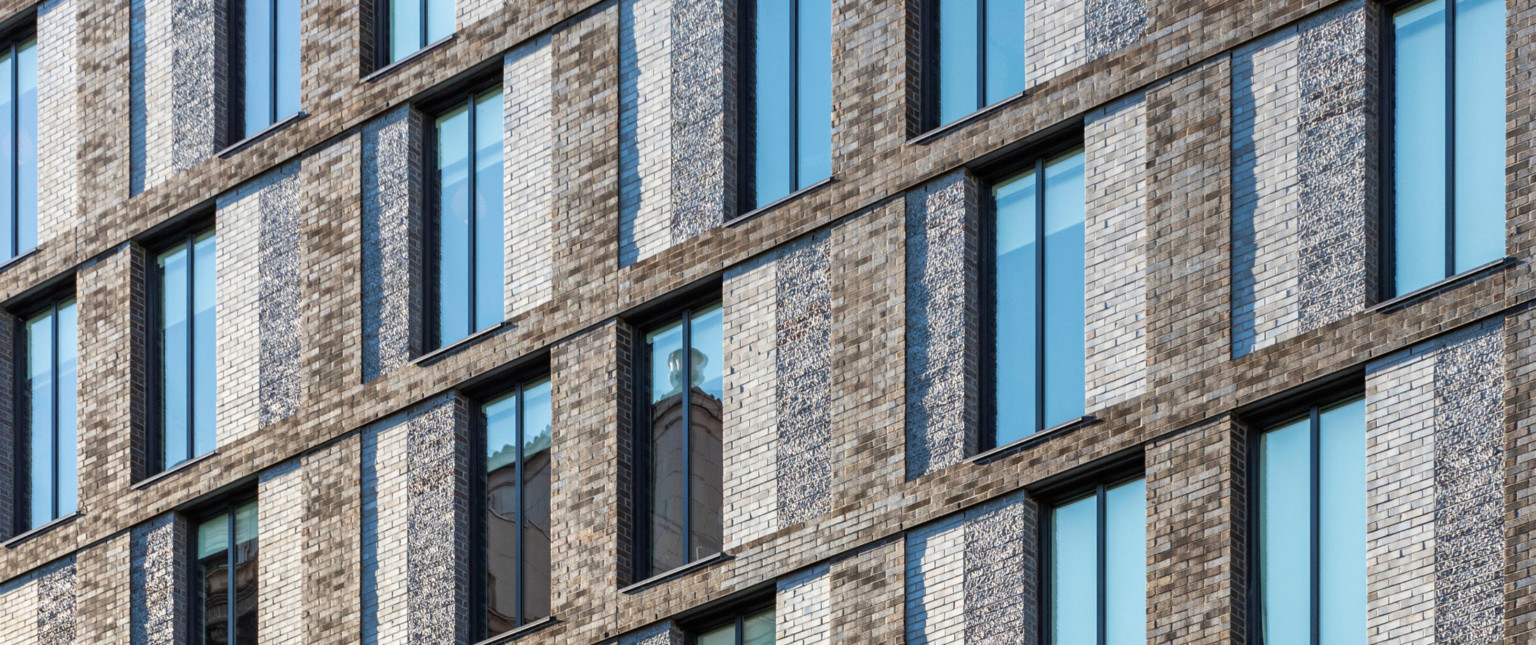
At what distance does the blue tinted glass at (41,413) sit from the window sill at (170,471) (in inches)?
73.2

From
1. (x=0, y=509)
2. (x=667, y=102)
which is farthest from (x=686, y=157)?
(x=0, y=509)

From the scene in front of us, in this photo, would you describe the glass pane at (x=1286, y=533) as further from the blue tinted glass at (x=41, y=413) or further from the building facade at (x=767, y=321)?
the blue tinted glass at (x=41, y=413)

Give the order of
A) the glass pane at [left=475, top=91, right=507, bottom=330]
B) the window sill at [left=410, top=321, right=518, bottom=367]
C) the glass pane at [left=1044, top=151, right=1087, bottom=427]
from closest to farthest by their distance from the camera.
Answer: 1. the glass pane at [left=1044, top=151, right=1087, bottom=427]
2. the window sill at [left=410, top=321, right=518, bottom=367]
3. the glass pane at [left=475, top=91, right=507, bottom=330]

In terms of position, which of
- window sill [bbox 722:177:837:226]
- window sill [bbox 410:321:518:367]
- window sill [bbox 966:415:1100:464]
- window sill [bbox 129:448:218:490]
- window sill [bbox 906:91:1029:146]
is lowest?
window sill [bbox 966:415:1100:464]

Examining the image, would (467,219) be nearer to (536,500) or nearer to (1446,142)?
(536,500)

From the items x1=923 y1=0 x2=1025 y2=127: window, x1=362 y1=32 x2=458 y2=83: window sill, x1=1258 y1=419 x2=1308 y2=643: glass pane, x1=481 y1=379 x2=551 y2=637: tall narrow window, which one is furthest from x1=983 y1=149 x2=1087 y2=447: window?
x1=362 y1=32 x2=458 y2=83: window sill

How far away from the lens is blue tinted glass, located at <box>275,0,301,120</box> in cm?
3984

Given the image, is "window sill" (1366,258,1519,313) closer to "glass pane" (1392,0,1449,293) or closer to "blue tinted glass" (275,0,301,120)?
"glass pane" (1392,0,1449,293)

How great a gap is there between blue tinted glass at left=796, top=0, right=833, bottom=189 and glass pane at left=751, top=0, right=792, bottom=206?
0.52 ft

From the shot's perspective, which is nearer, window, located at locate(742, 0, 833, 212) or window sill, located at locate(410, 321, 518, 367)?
window, located at locate(742, 0, 833, 212)

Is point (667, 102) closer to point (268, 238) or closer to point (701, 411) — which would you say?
point (701, 411)

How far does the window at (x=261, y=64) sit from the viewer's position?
4000 centimetres

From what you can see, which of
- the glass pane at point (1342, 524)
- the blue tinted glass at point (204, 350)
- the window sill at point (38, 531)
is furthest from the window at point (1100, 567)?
the window sill at point (38, 531)

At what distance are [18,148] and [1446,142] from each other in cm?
1936
